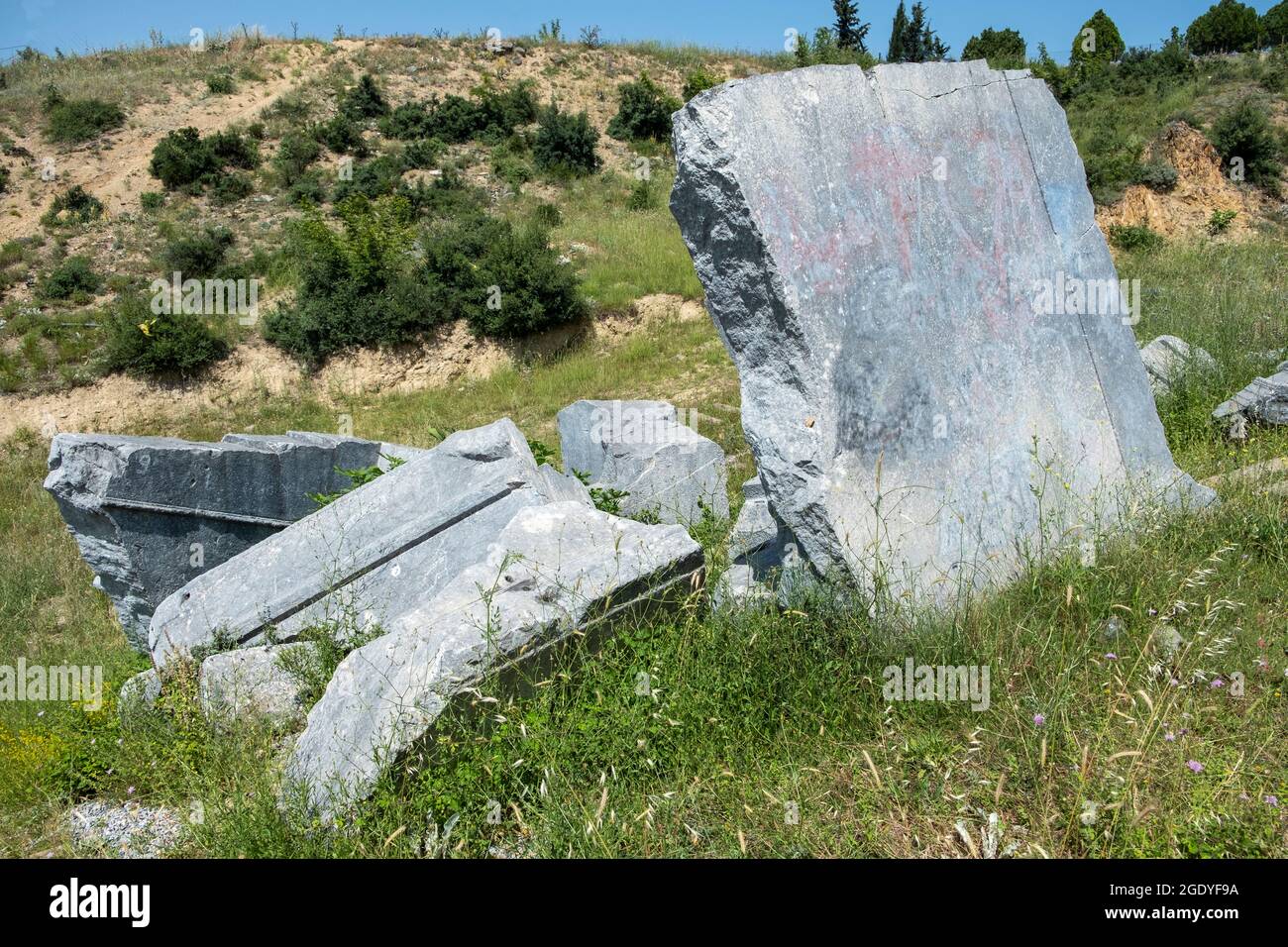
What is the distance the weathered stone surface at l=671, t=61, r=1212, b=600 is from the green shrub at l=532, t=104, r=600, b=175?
17750 millimetres

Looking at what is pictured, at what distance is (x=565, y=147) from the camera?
21.9m

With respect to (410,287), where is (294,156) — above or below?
above

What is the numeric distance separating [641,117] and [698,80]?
94.4 inches

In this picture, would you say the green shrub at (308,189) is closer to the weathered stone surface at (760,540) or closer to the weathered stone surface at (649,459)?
the weathered stone surface at (649,459)

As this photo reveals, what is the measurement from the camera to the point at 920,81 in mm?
4645

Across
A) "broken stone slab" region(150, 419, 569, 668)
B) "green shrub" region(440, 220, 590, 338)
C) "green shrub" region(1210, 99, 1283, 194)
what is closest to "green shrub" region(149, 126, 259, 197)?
"green shrub" region(440, 220, 590, 338)

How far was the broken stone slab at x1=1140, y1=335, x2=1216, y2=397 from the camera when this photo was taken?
667 centimetres

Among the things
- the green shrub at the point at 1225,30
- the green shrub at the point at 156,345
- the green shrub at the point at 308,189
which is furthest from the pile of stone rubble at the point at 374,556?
the green shrub at the point at 1225,30

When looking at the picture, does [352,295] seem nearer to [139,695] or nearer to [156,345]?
[156,345]

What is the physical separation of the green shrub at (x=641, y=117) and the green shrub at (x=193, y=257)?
10927 mm

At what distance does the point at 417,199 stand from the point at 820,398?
17.3 m

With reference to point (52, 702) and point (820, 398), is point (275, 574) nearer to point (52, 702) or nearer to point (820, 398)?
point (52, 702)

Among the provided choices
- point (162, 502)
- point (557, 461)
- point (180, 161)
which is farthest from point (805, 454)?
point (180, 161)
